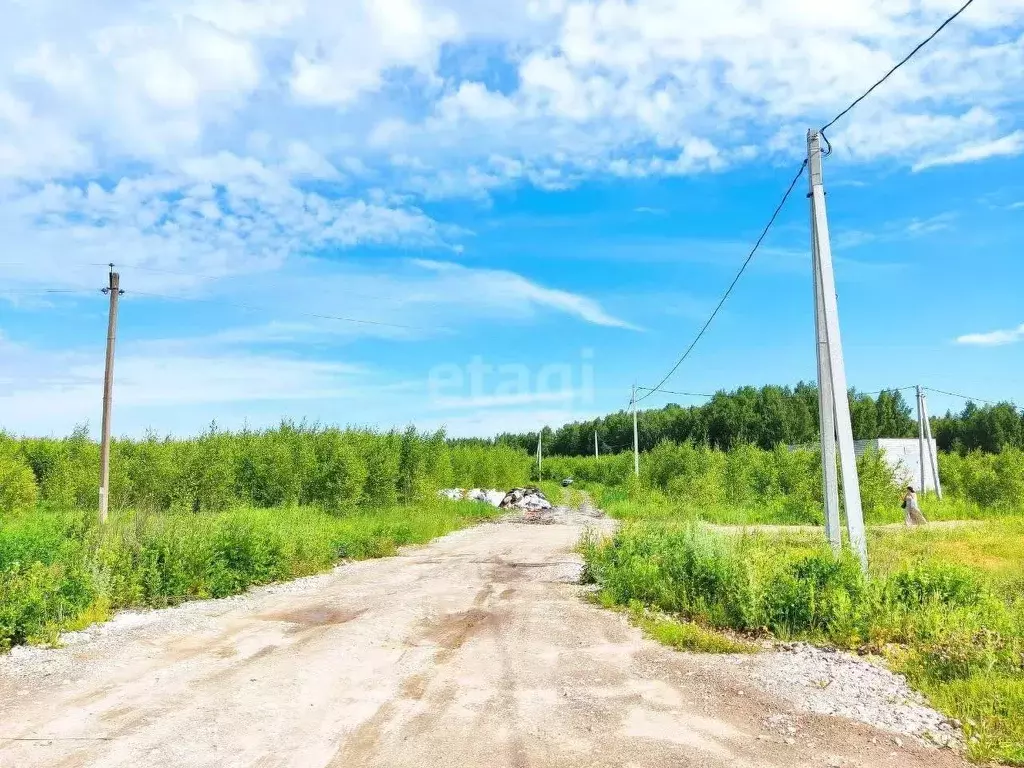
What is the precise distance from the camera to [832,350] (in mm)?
9164

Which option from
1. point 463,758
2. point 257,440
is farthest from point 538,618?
point 257,440

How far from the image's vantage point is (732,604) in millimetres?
8273

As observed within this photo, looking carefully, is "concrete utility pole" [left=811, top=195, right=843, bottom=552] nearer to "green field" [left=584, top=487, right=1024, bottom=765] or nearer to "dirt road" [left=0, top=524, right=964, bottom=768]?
"green field" [left=584, top=487, right=1024, bottom=765]

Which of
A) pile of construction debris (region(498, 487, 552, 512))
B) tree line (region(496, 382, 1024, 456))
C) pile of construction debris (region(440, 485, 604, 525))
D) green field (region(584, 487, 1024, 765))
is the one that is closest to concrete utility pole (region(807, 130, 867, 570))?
green field (region(584, 487, 1024, 765))

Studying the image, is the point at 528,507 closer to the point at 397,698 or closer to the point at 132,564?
the point at 132,564

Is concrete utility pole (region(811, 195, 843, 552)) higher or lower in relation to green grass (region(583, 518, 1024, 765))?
higher

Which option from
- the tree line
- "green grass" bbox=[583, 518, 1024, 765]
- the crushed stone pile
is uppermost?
the tree line

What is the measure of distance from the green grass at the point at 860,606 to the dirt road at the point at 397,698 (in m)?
0.72

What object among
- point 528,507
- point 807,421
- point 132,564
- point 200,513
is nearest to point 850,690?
Answer: point 132,564

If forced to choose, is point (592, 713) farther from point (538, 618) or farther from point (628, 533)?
point (628, 533)

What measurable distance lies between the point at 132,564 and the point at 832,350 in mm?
10102

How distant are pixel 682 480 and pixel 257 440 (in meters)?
17.0

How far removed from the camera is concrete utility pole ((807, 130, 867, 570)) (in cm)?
872

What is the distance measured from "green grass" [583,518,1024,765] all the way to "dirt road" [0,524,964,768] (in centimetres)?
72
